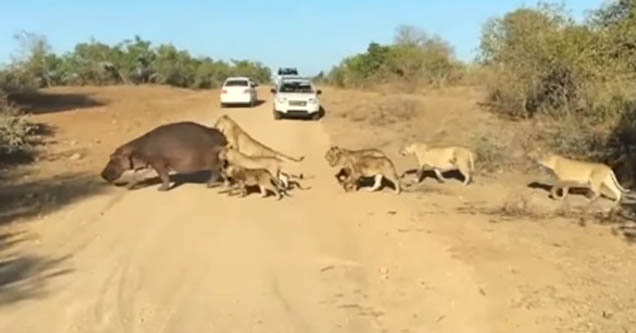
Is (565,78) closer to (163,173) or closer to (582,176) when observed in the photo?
(582,176)

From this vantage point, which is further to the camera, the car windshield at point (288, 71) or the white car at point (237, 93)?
the car windshield at point (288, 71)

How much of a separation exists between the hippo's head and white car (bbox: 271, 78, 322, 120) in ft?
68.3

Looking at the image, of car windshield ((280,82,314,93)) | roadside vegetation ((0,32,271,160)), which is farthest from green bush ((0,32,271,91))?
car windshield ((280,82,314,93))

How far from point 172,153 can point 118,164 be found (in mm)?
1145

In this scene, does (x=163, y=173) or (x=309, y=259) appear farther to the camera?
(x=163, y=173)

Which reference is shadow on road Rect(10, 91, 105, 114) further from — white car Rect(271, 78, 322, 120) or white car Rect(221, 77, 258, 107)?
white car Rect(271, 78, 322, 120)

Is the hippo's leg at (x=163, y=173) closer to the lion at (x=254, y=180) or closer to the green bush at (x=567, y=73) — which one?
the lion at (x=254, y=180)

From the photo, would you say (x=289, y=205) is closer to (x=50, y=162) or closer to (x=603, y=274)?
(x=603, y=274)

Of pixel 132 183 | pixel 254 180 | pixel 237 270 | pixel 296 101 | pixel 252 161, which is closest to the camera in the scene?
pixel 237 270

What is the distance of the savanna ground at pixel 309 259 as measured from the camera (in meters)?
9.09

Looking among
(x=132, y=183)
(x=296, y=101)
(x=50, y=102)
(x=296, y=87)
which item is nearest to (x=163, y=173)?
(x=132, y=183)

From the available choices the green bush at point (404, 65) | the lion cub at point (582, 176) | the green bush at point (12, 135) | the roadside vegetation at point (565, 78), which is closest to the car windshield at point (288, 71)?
the green bush at point (404, 65)

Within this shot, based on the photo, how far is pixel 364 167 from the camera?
17.5m

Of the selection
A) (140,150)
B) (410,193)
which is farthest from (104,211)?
(410,193)
